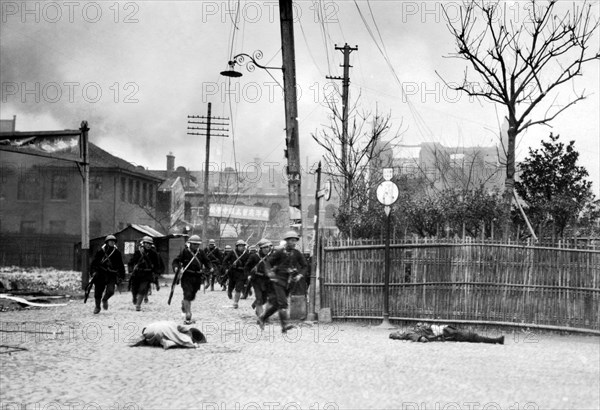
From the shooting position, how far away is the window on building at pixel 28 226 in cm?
5041

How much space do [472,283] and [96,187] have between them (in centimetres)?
4254

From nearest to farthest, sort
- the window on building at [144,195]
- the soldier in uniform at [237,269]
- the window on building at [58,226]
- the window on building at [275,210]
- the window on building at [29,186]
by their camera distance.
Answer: the soldier in uniform at [237,269] → the window on building at [58,226] → the window on building at [29,186] → the window on building at [144,195] → the window on building at [275,210]

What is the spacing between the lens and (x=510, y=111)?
57.7 ft

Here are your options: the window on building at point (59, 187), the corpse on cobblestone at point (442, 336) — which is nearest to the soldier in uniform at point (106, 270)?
the corpse on cobblestone at point (442, 336)

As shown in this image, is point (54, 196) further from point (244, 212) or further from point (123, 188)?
point (244, 212)

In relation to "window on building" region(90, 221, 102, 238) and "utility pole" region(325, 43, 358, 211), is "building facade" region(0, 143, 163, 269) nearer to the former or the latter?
"window on building" region(90, 221, 102, 238)

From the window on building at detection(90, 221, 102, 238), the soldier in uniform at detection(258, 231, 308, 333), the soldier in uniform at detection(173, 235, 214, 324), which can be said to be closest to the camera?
the soldier in uniform at detection(258, 231, 308, 333)

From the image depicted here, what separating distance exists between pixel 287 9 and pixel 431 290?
714cm

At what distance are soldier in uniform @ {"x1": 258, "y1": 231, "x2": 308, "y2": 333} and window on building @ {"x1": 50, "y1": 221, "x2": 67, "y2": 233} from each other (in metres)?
39.8

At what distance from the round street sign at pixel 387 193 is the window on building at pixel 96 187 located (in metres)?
40.5

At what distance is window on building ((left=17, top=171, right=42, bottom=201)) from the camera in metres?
50.6

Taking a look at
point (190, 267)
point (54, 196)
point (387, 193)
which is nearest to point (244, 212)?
point (54, 196)

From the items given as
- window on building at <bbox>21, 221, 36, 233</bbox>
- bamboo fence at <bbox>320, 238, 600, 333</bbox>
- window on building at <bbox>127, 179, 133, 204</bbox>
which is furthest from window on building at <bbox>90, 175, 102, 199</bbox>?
bamboo fence at <bbox>320, 238, 600, 333</bbox>

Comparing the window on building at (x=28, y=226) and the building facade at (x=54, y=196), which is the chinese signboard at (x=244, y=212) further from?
the window on building at (x=28, y=226)
